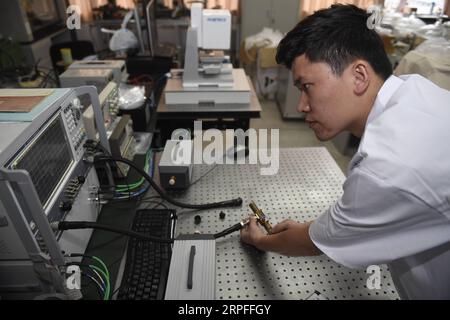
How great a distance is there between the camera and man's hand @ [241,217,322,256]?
78 cm

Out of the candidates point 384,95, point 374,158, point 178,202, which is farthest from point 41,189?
point 384,95

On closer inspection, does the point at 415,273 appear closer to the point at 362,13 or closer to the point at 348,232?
the point at 348,232

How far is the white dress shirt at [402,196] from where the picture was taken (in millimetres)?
600

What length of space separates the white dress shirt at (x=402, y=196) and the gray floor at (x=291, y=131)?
213cm

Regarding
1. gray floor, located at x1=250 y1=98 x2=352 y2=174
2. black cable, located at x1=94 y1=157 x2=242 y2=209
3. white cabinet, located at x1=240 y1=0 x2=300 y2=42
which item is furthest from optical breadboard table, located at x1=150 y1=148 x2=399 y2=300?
white cabinet, located at x1=240 y1=0 x2=300 y2=42

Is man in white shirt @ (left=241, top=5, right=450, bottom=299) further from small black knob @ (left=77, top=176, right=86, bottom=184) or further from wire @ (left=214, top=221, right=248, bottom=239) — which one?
small black knob @ (left=77, top=176, right=86, bottom=184)

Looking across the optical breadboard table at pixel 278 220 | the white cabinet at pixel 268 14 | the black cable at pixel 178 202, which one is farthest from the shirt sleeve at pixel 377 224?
the white cabinet at pixel 268 14

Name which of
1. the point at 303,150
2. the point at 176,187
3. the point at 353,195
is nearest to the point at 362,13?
the point at 353,195

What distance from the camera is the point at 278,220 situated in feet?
3.28

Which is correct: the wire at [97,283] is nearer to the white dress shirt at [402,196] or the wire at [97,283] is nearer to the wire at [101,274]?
the wire at [101,274]

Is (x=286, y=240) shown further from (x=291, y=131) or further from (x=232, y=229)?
(x=291, y=131)

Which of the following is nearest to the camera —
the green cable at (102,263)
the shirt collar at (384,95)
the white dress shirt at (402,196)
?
the white dress shirt at (402,196)

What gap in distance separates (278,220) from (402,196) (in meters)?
0.46
